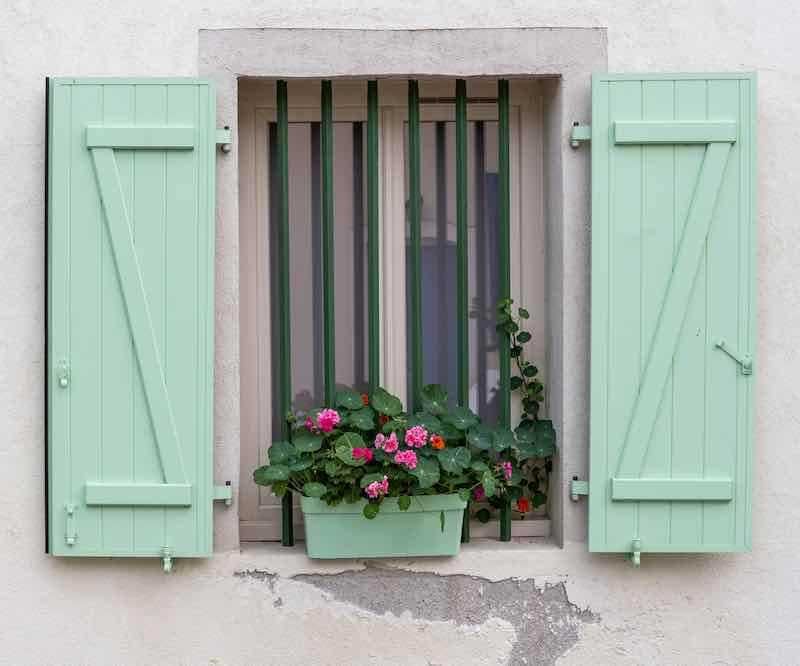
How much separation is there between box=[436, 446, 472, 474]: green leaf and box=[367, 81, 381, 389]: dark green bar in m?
0.42

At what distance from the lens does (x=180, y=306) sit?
424 centimetres

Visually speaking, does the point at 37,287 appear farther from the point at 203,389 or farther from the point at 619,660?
the point at 619,660

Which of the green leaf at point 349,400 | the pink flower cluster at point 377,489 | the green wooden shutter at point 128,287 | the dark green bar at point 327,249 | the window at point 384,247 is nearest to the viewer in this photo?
the pink flower cluster at point 377,489

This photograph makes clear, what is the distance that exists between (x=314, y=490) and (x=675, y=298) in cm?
144

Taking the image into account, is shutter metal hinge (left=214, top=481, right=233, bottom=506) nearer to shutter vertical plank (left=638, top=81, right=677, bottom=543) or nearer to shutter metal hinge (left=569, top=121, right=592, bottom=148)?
shutter vertical plank (left=638, top=81, right=677, bottom=543)

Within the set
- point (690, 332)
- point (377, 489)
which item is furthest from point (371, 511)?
point (690, 332)

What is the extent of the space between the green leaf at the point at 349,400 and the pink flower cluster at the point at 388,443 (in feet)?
0.59

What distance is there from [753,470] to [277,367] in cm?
181

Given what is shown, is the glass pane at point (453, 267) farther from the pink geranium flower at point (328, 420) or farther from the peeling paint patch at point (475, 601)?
the peeling paint patch at point (475, 601)

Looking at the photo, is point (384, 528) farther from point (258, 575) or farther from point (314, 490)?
point (258, 575)

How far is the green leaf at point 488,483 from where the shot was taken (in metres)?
4.18

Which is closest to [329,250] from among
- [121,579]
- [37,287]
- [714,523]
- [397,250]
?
[397,250]

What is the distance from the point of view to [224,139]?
14.1ft

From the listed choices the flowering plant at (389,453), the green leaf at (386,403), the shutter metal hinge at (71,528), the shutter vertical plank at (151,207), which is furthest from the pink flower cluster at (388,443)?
the shutter metal hinge at (71,528)
